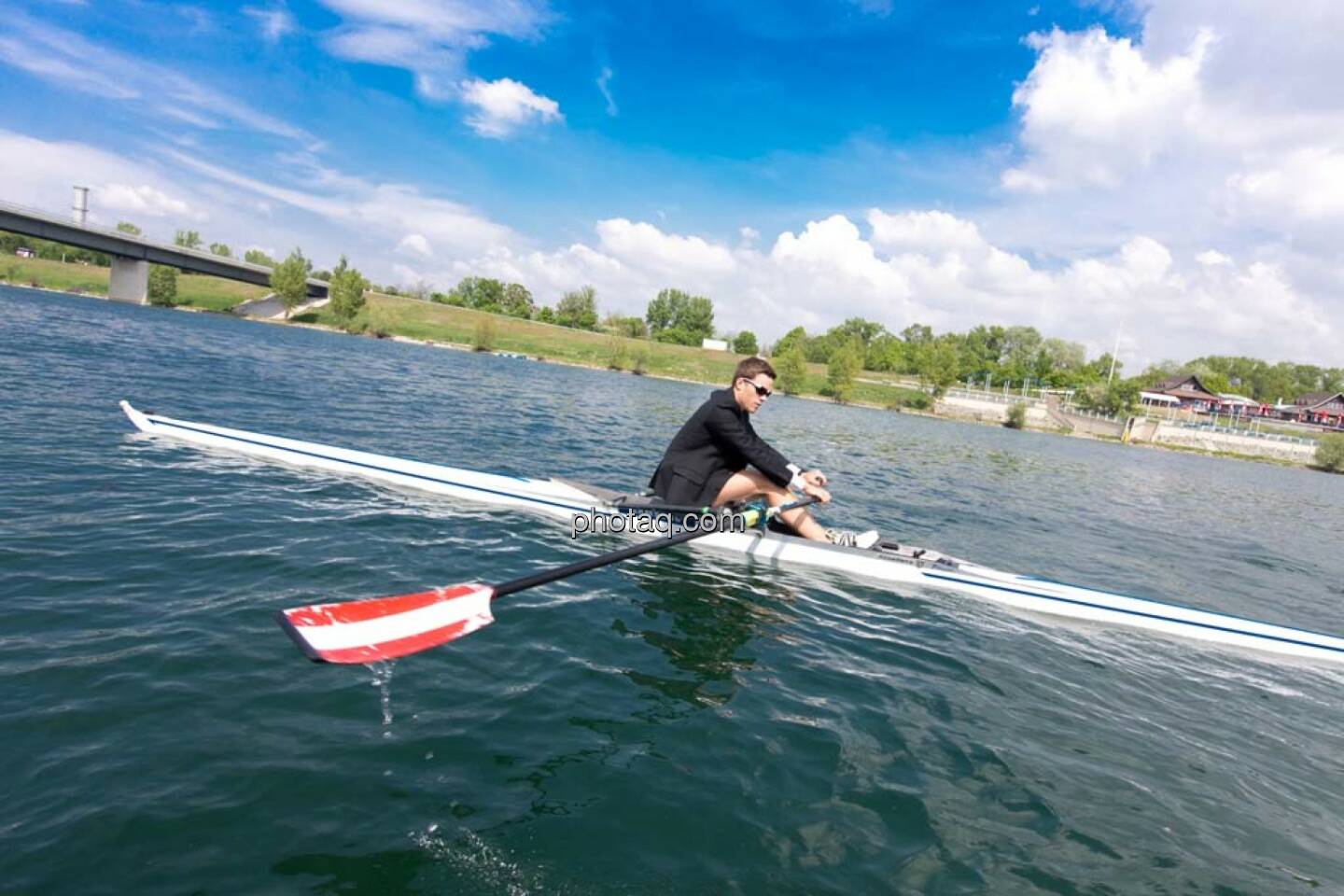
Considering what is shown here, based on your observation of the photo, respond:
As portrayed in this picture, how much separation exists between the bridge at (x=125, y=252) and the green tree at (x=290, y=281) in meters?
2.07

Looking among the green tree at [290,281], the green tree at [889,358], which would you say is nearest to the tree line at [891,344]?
the green tree at [889,358]

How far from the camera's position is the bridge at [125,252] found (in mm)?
55375

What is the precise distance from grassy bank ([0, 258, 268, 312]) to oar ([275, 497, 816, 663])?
308ft

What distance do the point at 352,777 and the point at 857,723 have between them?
3.35m

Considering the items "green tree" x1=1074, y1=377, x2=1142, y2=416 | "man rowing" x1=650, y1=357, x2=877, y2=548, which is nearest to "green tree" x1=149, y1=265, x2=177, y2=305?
"man rowing" x1=650, y1=357, x2=877, y2=548

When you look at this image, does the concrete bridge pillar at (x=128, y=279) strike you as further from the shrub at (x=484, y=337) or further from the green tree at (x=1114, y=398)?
the green tree at (x=1114, y=398)

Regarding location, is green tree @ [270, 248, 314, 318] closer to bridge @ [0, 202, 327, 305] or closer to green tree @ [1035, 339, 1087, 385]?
bridge @ [0, 202, 327, 305]

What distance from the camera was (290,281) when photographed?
7919 centimetres

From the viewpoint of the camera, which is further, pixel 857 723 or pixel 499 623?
pixel 499 623

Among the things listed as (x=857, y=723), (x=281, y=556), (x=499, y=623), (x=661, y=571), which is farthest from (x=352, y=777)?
(x=661, y=571)

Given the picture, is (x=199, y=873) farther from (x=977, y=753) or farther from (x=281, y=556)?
(x=977, y=753)

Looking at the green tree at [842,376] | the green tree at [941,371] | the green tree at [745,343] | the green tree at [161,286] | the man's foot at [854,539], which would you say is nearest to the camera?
the man's foot at [854,539]

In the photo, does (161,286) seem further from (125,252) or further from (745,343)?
(745,343)

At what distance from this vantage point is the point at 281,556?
6520 millimetres
